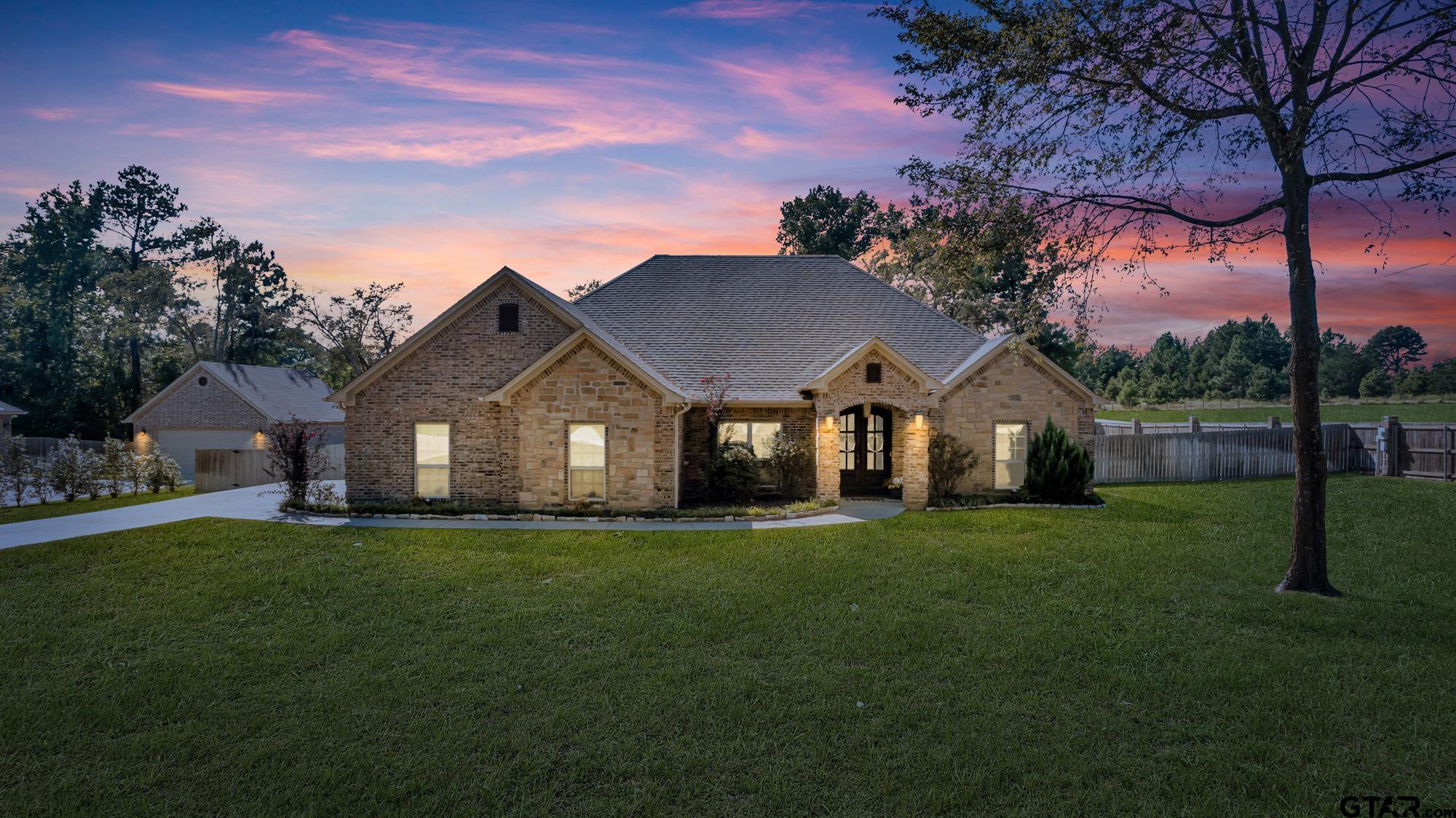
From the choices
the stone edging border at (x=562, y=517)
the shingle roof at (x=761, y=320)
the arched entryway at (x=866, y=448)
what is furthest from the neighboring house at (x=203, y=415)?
the arched entryway at (x=866, y=448)

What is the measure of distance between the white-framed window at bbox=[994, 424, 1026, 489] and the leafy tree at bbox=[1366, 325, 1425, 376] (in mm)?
87839

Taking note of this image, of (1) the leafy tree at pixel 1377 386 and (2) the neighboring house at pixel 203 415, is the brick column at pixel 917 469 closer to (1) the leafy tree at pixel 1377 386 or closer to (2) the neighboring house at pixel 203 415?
(2) the neighboring house at pixel 203 415

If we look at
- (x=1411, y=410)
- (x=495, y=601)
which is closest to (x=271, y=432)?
(x=495, y=601)

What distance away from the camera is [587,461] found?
15.4 metres

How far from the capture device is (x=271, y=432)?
1644 cm

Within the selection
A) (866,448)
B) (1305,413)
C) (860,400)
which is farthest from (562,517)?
(1305,413)

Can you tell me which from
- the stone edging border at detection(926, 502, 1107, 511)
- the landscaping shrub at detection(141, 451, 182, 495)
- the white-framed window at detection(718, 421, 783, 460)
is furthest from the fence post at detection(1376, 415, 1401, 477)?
the landscaping shrub at detection(141, 451, 182, 495)

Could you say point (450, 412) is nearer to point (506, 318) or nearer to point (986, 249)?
point (506, 318)

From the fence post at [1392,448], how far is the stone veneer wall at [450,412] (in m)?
24.9

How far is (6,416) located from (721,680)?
4110 centimetres

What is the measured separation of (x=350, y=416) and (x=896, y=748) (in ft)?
50.8

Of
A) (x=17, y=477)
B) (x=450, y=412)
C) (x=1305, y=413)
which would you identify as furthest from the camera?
(x=17, y=477)

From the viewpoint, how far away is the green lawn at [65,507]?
1479 cm

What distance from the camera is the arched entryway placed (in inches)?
738
